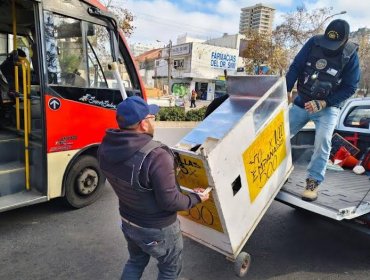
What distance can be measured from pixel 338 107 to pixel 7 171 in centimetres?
376

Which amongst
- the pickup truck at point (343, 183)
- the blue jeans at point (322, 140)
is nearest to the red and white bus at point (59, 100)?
the pickup truck at point (343, 183)

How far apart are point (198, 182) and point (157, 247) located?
1.85ft

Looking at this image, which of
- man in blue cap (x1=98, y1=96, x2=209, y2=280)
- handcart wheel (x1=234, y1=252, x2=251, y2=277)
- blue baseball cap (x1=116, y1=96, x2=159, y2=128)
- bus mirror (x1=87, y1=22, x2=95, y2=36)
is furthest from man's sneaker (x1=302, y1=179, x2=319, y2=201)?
bus mirror (x1=87, y1=22, x2=95, y2=36)

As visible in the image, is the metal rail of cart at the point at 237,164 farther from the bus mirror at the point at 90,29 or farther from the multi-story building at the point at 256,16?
the multi-story building at the point at 256,16

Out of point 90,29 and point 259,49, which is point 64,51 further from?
point 259,49

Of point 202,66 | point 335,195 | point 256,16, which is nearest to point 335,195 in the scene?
point 335,195

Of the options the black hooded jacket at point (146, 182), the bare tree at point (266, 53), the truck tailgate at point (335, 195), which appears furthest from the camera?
the bare tree at point (266, 53)

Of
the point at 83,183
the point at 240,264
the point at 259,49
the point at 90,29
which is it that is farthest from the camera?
the point at 259,49

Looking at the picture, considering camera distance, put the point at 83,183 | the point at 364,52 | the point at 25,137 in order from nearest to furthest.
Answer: the point at 25,137, the point at 83,183, the point at 364,52

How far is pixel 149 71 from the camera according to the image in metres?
53.2

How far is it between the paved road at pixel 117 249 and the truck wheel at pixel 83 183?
0.49ft

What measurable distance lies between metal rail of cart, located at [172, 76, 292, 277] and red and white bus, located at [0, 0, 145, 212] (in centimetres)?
183

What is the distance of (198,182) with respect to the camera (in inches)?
102

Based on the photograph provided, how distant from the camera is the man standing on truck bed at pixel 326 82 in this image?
11.2 feet
